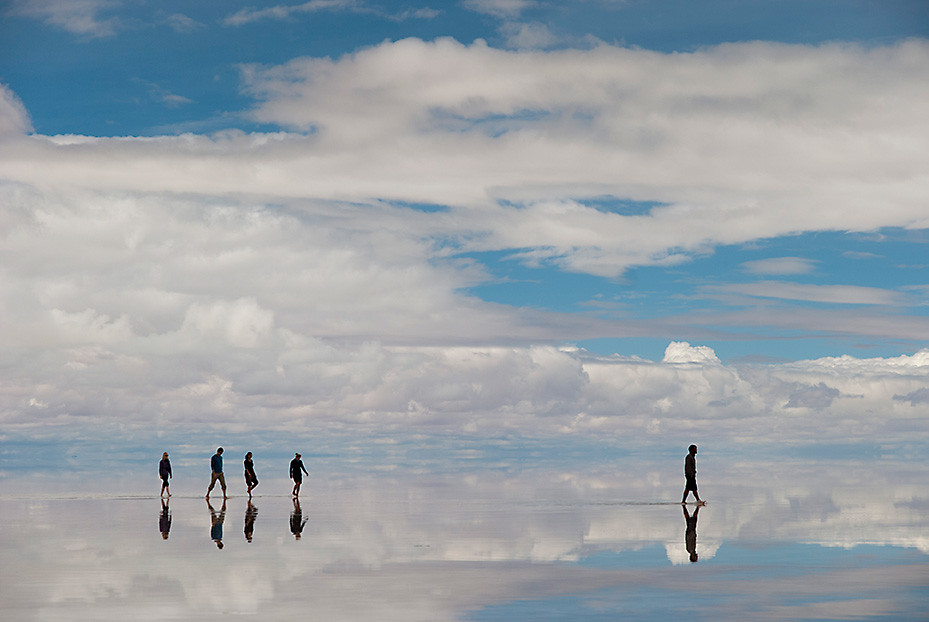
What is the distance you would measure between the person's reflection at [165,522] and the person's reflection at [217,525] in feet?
4.03

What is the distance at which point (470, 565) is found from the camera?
22.7 meters

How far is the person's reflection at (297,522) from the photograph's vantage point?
101 ft

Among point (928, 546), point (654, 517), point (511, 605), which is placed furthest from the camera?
point (654, 517)

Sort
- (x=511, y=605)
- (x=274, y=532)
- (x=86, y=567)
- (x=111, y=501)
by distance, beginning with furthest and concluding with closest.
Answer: (x=111, y=501), (x=274, y=532), (x=86, y=567), (x=511, y=605)

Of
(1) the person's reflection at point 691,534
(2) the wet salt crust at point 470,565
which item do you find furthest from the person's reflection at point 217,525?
(1) the person's reflection at point 691,534

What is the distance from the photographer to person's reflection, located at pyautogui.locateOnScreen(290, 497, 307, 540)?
30891 millimetres

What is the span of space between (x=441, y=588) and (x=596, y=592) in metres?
2.66

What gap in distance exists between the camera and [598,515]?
38.1 metres

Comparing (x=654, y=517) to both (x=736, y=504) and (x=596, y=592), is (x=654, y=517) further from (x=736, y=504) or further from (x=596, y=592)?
(x=596, y=592)

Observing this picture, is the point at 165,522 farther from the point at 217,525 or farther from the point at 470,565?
the point at 470,565

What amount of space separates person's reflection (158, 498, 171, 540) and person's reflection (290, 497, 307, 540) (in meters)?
3.42

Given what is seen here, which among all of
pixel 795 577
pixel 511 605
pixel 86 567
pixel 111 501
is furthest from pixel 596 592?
pixel 111 501

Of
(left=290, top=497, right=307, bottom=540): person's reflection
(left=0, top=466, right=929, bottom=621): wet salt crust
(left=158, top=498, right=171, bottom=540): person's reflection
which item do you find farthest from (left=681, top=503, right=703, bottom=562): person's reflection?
(left=158, top=498, right=171, bottom=540): person's reflection

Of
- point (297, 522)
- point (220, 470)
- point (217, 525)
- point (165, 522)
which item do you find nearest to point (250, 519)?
point (297, 522)
